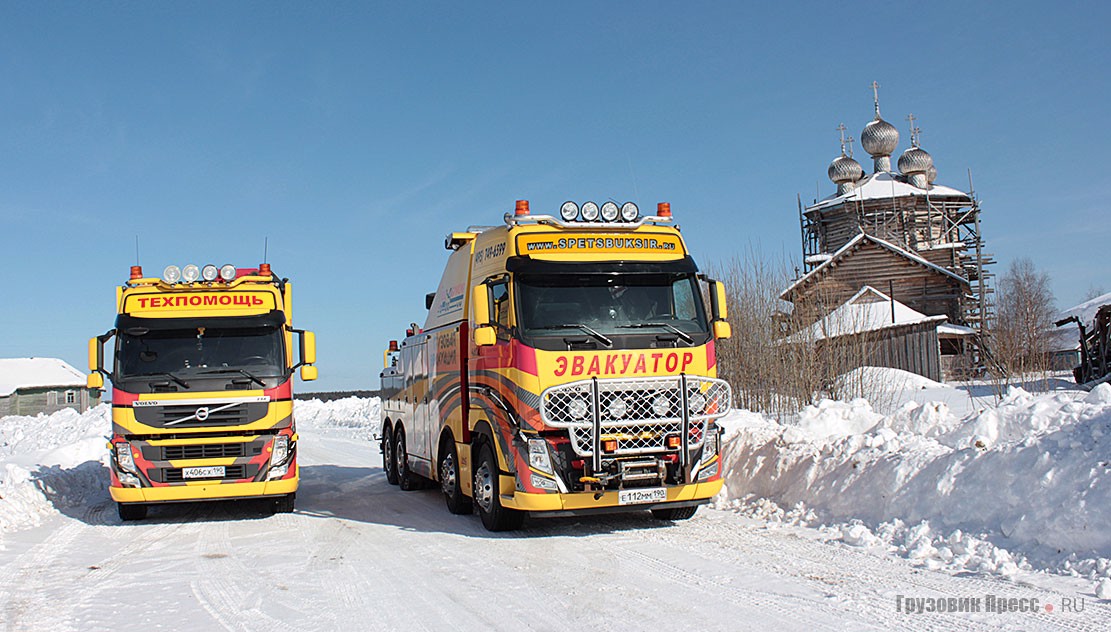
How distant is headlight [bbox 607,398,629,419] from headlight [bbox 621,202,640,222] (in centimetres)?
243

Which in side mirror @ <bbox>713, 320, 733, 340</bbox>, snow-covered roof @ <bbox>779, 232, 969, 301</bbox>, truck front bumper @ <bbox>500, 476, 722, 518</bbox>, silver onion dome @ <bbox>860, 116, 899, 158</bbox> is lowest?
truck front bumper @ <bbox>500, 476, 722, 518</bbox>

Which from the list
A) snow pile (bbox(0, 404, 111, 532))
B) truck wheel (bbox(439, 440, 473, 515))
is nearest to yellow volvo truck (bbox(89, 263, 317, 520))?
snow pile (bbox(0, 404, 111, 532))

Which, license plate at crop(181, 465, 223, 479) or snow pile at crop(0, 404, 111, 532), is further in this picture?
snow pile at crop(0, 404, 111, 532)

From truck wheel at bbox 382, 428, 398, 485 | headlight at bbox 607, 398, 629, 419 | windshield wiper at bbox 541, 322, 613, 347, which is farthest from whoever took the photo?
truck wheel at bbox 382, 428, 398, 485

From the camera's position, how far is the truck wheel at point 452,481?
11938 mm

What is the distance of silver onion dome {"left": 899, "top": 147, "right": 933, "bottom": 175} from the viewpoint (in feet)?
206

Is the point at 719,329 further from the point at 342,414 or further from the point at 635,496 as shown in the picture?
the point at 342,414

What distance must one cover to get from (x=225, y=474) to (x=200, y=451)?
0.44 meters

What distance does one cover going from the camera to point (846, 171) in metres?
64.4

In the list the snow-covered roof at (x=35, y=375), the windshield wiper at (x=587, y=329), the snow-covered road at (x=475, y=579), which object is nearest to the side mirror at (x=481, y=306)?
the windshield wiper at (x=587, y=329)

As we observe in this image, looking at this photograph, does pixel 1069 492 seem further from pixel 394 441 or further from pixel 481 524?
pixel 394 441

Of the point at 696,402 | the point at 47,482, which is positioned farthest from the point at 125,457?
the point at 696,402

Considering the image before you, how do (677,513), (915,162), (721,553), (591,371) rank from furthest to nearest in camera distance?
(915,162)
(677,513)
(591,371)
(721,553)

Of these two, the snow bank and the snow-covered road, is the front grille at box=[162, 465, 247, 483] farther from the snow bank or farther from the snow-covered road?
the snow bank
